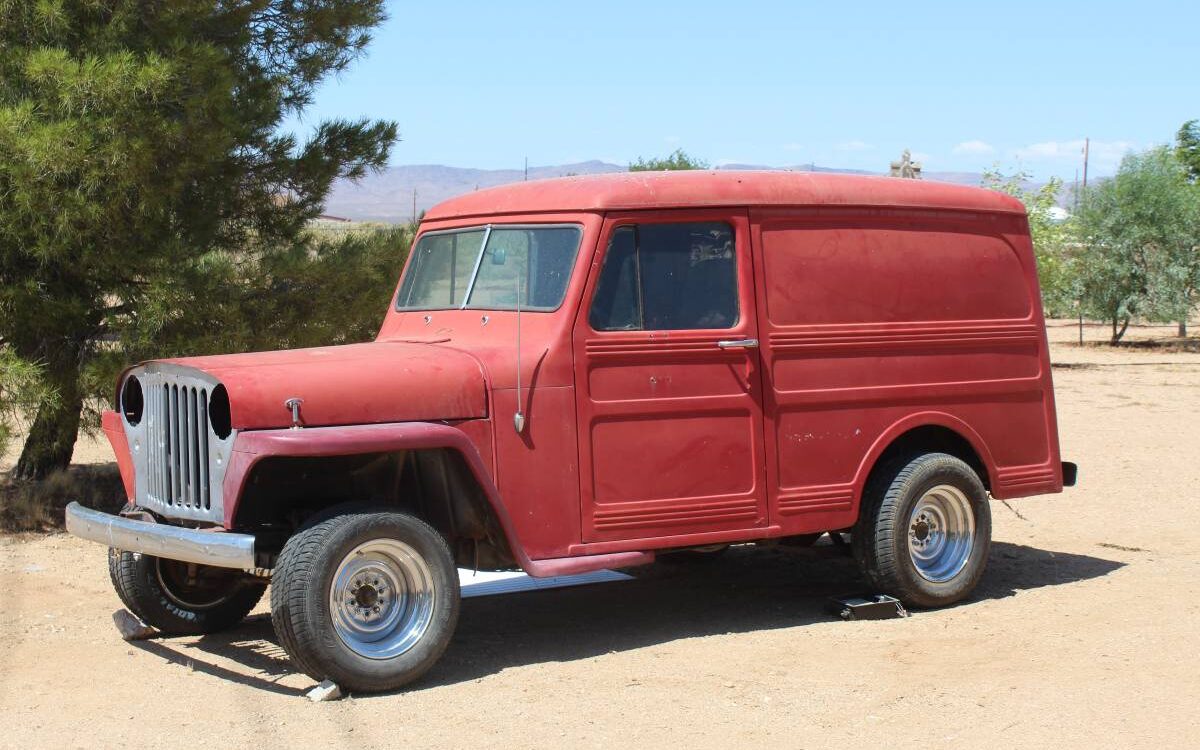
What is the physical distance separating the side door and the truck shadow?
668mm

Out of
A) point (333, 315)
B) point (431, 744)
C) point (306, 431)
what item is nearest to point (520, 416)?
point (306, 431)

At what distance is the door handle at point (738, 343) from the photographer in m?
6.55

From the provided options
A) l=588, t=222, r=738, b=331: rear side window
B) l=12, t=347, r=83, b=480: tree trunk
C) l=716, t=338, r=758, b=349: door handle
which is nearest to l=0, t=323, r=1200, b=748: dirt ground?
l=12, t=347, r=83, b=480: tree trunk

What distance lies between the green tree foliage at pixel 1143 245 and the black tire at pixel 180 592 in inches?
958

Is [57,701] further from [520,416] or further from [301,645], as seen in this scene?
[520,416]

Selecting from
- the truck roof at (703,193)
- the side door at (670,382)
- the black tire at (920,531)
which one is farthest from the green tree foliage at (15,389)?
the black tire at (920,531)

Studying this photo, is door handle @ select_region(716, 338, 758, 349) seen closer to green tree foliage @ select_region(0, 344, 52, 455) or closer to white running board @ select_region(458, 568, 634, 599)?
white running board @ select_region(458, 568, 634, 599)

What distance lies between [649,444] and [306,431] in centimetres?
167

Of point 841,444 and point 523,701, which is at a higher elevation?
point 841,444

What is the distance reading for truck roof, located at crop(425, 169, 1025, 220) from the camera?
21.2ft

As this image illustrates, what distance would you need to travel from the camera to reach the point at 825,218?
6980 millimetres

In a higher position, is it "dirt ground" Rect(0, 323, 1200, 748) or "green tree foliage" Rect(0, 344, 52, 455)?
"green tree foliage" Rect(0, 344, 52, 455)

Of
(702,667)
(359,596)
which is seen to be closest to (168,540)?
(359,596)

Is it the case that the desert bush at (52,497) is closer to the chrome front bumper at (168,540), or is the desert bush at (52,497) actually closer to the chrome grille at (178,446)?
the chrome front bumper at (168,540)
